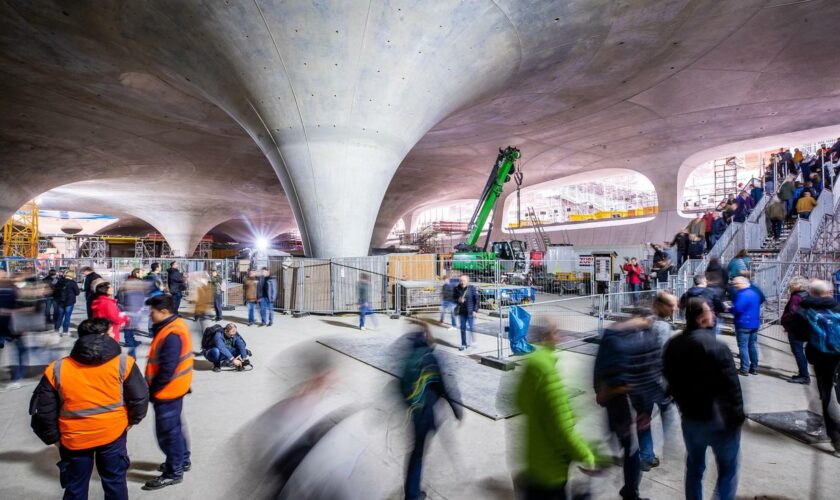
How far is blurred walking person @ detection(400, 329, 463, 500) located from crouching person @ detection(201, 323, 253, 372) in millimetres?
4796

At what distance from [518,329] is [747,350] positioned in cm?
352

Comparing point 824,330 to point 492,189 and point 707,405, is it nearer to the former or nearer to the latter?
point 707,405

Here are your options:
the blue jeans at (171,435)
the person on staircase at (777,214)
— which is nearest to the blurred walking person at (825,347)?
the blue jeans at (171,435)

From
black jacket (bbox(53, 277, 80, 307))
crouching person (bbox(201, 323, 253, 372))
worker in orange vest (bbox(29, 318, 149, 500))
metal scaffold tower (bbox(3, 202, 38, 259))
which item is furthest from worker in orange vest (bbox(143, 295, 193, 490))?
metal scaffold tower (bbox(3, 202, 38, 259))

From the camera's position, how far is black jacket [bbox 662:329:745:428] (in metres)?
2.71

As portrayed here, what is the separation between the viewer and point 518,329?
739cm

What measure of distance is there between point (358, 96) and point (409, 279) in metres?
5.87

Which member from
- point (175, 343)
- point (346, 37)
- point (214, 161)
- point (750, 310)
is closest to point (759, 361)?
point (750, 310)

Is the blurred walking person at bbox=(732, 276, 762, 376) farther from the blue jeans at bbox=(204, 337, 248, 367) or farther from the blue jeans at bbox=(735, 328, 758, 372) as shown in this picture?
the blue jeans at bbox=(204, 337, 248, 367)

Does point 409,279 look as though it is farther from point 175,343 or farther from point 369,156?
point 175,343

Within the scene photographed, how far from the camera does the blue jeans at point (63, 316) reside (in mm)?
9859

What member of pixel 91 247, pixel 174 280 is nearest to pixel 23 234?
pixel 91 247

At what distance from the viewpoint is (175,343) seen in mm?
3434

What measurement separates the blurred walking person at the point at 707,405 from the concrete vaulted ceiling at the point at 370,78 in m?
9.81
